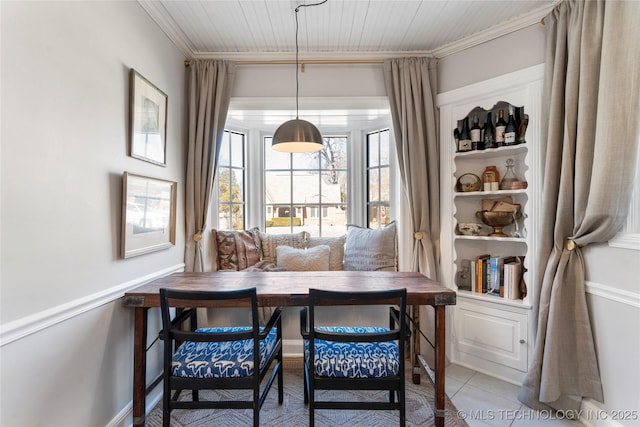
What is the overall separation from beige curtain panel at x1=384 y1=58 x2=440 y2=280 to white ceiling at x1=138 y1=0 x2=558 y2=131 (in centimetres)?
17

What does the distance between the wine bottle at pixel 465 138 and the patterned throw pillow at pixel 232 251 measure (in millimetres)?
2050

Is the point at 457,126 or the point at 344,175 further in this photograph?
the point at 344,175

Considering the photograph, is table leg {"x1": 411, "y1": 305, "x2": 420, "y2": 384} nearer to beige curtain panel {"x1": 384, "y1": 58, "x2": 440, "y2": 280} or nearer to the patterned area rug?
the patterned area rug

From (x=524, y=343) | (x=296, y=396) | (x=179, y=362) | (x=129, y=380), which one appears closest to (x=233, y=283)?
(x=179, y=362)

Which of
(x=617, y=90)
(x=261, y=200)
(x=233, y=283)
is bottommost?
(x=233, y=283)

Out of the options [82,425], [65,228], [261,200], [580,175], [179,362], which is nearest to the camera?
[65,228]

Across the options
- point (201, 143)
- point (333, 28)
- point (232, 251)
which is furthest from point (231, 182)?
point (333, 28)

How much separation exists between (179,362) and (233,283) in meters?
0.50

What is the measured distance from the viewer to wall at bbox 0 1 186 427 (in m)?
1.02

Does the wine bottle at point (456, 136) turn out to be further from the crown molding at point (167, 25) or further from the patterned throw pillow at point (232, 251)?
the crown molding at point (167, 25)

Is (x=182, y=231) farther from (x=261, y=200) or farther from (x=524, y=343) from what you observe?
(x=524, y=343)

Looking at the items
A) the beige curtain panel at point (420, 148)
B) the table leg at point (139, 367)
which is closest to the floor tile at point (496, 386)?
the beige curtain panel at point (420, 148)

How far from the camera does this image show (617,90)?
4.79 feet

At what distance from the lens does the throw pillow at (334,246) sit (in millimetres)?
2786
